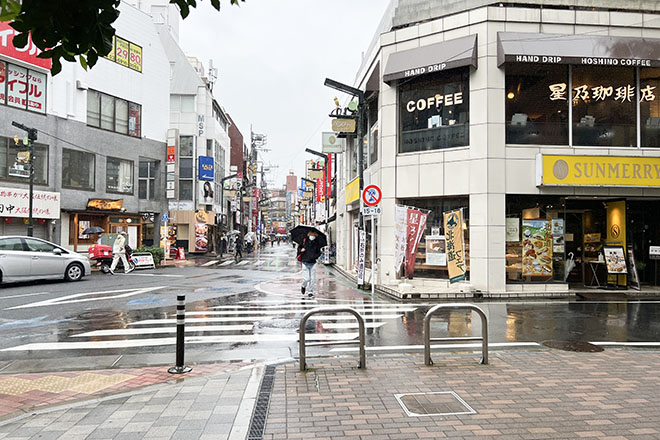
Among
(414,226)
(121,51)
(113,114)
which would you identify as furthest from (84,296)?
(121,51)

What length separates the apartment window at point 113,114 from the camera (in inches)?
1130

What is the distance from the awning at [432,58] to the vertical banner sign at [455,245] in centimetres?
474

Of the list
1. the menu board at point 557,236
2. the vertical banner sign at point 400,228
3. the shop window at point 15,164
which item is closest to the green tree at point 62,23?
the vertical banner sign at point 400,228

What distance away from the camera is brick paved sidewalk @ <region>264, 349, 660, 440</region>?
4.32 m

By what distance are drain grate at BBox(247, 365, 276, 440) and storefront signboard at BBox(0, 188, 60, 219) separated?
73.9 feet

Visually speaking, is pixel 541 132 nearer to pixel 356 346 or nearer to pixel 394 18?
pixel 394 18

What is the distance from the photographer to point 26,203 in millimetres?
23625

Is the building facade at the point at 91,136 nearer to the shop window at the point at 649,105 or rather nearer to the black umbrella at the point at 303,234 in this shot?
the black umbrella at the point at 303,234

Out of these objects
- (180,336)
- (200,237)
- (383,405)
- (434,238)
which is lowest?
(383,405)

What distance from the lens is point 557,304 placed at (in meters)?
12.9

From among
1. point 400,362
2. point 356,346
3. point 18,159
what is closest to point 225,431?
point 400,362

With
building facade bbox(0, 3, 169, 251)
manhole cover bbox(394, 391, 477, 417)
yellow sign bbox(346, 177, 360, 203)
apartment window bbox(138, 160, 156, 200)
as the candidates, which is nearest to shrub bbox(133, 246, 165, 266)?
building facade bbox(0, 3, 169, 251)

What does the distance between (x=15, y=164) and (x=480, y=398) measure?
86.9 feet

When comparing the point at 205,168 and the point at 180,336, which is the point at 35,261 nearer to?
the point at 180,336
